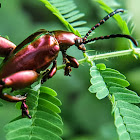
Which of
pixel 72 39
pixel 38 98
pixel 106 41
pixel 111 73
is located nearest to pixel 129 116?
pixel 111 73

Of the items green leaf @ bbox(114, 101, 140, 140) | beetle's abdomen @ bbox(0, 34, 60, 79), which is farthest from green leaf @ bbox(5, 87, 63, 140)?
green leaf @ bbox(114, 101, 140, 140)

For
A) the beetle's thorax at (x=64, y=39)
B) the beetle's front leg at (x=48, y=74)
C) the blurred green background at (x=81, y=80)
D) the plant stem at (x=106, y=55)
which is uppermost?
the beetle's thorax at (x=64, y=39)

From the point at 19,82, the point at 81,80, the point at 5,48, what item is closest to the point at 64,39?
the point at 5,48

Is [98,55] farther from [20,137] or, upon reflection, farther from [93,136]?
[93,136]

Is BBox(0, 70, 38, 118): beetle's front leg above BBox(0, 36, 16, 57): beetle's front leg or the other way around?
the other way around

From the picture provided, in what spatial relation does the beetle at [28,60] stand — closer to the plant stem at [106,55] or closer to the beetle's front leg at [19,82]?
the beetle's front leg at [19,82]

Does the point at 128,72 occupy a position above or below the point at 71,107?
above

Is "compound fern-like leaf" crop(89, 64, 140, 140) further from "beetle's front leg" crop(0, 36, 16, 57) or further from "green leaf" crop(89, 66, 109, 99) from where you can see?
"beetle's front leg" crop(0, 36, 16, 57)

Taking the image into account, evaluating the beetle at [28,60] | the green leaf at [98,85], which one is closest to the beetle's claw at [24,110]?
the beetle at [28,60]
